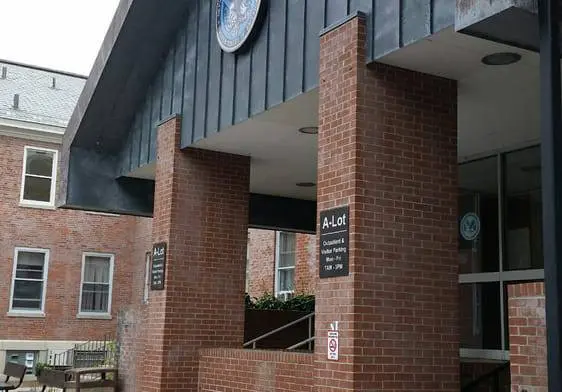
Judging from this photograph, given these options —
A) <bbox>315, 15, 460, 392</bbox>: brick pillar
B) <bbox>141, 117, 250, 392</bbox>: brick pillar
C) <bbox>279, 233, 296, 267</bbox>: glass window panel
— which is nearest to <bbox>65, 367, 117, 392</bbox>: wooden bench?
<bbox>141, 117, 250, 392</bbox>: brick pillar

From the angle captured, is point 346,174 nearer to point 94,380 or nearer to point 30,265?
point 94,380

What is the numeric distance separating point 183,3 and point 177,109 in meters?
1.53

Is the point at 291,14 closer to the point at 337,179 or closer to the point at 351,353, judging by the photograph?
the point at 337,179

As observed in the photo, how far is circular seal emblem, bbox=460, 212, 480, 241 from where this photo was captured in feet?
37.2

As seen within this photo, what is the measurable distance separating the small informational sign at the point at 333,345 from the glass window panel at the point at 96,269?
2172 cm

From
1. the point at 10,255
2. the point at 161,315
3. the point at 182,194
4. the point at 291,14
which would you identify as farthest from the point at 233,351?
the point at 10,255

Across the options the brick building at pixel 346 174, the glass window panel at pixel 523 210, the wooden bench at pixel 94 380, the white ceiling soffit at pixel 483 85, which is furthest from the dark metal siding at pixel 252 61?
the glass window panel at pixel 523 210

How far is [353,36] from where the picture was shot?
740cm

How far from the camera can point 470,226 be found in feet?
37.7

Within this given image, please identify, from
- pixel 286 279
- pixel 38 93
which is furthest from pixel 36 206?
pixel 286 279

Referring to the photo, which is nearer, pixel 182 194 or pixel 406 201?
pixel 406 201

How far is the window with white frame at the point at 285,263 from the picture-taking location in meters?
21.1

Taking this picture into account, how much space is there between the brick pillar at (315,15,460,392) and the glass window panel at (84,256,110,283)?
21.5 metres

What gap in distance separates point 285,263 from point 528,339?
53.3 feet
